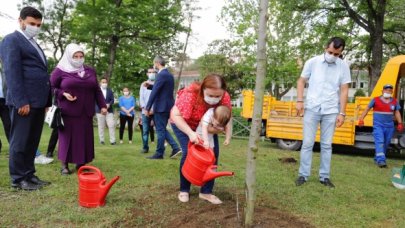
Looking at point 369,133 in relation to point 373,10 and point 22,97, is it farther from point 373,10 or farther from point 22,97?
point 373,10

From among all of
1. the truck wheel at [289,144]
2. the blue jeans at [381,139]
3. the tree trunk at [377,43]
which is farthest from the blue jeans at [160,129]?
the tree trunk at [377,43]

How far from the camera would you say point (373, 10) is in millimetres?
16062

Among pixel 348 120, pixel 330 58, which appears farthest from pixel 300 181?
pixel 348 120

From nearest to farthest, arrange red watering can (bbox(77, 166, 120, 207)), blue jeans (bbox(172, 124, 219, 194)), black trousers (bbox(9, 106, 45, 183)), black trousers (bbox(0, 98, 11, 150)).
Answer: red watering can (bbox(77, 166, 120, 207)) < blue jeans (bbox(172, 124, 219, 194)) < black trousers (bbox(9, 106, 45, 183)) < black trousers (bbox(0, 98, 11, 150))

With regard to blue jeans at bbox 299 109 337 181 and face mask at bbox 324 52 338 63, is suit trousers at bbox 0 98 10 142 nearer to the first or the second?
blue jeans at bbox 299 109 337 181

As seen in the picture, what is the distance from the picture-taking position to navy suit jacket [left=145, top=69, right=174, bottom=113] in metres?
6.30

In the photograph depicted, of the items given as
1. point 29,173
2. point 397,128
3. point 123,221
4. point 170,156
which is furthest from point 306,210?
point 397,128

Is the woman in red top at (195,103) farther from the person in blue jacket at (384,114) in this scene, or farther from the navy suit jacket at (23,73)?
the person in blue jacket at (384,114)

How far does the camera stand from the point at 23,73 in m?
4.04

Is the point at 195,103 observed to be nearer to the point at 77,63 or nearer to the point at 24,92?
the point at 24,92

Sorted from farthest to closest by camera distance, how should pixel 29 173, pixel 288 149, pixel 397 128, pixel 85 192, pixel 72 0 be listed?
pixel 72 0, pixel 288 149, pixel 397 128, pixel 29 173, pixel 85 192

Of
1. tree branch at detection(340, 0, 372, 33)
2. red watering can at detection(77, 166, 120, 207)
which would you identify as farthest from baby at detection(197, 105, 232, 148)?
tree branch at detection(340, 0, 372, 33)

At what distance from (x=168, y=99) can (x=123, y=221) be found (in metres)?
3.44

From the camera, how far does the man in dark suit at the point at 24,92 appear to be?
3.93 m
